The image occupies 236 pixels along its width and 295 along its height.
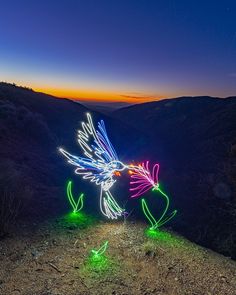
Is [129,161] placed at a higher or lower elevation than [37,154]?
lower

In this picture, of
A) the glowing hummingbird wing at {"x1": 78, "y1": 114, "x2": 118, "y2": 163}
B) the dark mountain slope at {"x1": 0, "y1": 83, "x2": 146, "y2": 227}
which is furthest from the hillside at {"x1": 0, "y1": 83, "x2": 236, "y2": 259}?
the glowing hummingbird wing at {"x1": 78, "y1": 114, "x2": 118, "y2": 163}

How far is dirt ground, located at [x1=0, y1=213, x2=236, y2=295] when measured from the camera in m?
7.59

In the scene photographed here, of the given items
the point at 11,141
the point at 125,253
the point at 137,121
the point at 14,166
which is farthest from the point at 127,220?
the point at 137,121

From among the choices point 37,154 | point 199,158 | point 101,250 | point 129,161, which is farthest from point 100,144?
point 199,158

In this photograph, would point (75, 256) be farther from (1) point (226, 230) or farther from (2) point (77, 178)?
(2) point (77, 178)

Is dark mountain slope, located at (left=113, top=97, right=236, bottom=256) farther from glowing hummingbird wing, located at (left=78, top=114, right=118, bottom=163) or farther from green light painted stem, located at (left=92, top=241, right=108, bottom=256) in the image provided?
glowing hummingbird wing, located at (left=78, top=114, right=118, bottom=163)

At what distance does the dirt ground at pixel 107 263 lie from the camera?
759 centimetres

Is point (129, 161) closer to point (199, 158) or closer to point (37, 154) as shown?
point (199, 158)

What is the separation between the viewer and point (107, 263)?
28.4 feet

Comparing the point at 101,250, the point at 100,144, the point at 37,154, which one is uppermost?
the point at 100,144

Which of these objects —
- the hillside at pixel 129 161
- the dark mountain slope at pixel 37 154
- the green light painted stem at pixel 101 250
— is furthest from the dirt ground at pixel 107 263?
the dark mountain slope at pixel 37 154

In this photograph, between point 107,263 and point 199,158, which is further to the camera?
point 199,158

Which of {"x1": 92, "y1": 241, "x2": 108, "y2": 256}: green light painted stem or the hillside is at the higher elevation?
the hillside

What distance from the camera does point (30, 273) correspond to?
788 cm
